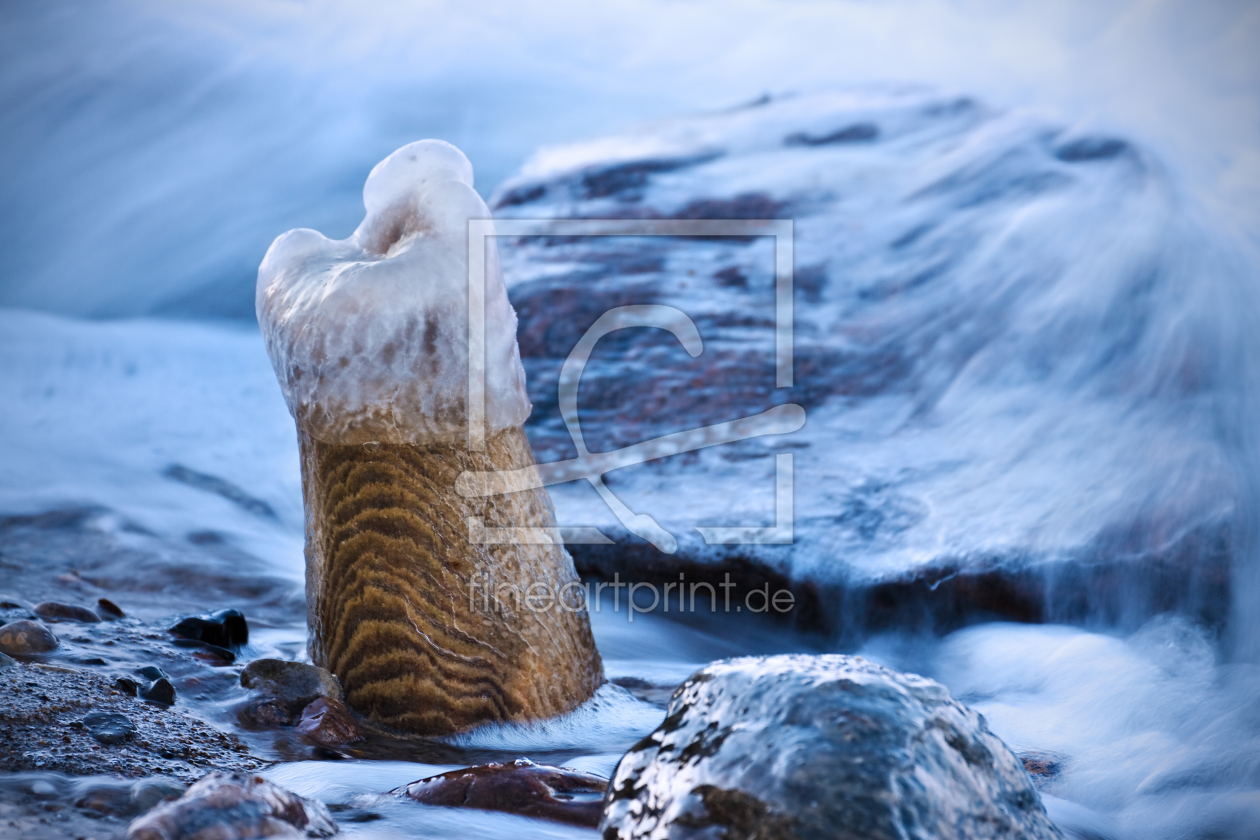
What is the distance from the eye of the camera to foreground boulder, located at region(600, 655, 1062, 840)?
1208 millimetres

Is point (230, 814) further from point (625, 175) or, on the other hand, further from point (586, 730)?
point (625, 175)

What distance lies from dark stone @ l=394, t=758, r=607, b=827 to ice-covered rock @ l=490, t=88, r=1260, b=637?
7.18 feet

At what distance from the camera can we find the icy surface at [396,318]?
1.91 metres

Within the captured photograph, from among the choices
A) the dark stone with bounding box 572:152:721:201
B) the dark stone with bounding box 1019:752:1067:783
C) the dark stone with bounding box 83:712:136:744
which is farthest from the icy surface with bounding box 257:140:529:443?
the dark stone with bounding box 572:152:721:201

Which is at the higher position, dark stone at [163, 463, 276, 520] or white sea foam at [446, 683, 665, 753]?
dark stone at [163, 463, 276, 520]

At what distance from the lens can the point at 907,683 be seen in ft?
4.54

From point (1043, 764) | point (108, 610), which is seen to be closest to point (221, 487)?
point (108, 610)

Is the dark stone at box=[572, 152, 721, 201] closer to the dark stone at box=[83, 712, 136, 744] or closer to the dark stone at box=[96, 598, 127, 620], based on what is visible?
the dark stone at box=[96, 598, 127, 620]

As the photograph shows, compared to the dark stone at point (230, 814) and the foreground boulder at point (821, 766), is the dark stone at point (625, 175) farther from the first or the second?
the dark stone at point (230, 814)

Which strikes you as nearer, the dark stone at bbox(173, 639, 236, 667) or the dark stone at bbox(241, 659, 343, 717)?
the dark stone at bbox(241, 659, 343, 717)

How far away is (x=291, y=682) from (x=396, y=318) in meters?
0.91

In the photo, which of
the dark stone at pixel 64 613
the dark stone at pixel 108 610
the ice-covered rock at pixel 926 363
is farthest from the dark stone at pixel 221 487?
the dark stone at pixel 64 613

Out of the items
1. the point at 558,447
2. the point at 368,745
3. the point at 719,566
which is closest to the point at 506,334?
the point at 368,745

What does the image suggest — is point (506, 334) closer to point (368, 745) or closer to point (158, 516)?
point (368, 745)
